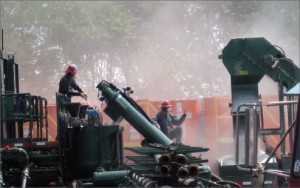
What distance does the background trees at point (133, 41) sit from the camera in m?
30.3

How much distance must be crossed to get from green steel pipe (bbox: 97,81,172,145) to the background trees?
61.5 feet

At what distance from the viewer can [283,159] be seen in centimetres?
784

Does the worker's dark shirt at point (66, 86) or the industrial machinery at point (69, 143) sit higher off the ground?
the worker's dark shirt at point (66, 86)

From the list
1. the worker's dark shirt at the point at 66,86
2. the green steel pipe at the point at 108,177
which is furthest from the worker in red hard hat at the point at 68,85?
the green steel pipe at the point at 108,177

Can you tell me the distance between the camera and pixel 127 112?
1111 centimetres

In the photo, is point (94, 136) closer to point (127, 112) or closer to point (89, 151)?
point (89, 151)

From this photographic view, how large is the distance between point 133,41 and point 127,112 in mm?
21301

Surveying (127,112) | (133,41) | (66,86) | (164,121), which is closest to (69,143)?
(127,112)

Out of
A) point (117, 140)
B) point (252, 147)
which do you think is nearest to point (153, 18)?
point (117, 140)

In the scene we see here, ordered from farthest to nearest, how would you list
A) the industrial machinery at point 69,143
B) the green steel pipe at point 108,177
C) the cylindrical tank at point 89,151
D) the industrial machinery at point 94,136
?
the cylindrical tank at point 89,151, the industrial machinery at point 69,143, the green steel pipe at point 108,177, the industrial machinery at point 94,136

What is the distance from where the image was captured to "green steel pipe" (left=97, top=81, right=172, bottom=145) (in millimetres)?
10945

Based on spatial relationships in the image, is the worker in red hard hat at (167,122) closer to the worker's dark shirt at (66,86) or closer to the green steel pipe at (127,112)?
the worker's dark shirt at (66,86)

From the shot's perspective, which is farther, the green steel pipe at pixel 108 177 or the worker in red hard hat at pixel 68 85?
the worker in red hard hat at pixel 68 85

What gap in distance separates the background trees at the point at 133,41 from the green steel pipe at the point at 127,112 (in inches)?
739
